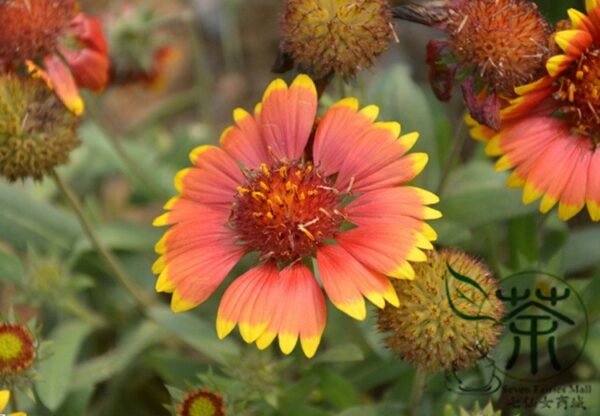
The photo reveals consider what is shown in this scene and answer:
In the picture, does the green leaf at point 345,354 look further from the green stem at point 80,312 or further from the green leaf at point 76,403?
the green stem at point 80,312

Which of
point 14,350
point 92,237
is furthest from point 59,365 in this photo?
point 14,350

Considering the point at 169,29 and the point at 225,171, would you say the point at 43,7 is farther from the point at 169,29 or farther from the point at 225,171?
the point at 169,29

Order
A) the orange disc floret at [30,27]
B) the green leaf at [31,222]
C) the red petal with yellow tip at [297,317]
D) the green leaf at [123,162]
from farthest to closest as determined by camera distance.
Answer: the green leaf at [123,162] → the green leaf at [31,222] → the orange disc floret at [30,27] → the red petal with yellow tip at [297,317]

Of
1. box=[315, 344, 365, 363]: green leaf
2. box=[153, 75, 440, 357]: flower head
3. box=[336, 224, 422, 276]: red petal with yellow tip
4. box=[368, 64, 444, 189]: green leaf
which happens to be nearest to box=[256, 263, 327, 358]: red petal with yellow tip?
box=[153, 75, 440, 357]: flower head

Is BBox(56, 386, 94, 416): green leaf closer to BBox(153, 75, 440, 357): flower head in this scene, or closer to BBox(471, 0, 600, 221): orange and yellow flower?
BBox(153, 75, 440, 357): flower head

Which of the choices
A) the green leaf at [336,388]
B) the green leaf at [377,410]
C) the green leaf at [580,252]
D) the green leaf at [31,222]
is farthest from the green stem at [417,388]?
the green leaf at [31,222]

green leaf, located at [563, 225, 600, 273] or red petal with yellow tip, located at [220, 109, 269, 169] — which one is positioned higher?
red petal with yellow tip, located at [220, 109, 269, 169]

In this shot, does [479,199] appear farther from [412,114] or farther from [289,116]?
[289,116]

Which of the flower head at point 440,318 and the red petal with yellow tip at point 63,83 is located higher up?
the red petal with yellow tip at point 63,83
